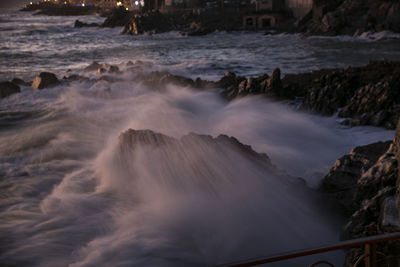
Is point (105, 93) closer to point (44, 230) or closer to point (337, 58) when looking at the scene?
point (44, 230)

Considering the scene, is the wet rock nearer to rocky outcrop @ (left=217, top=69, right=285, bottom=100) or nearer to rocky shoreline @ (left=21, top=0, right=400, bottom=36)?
rocky outcrop @ (left=217, top=69, right=285, bottom=100)

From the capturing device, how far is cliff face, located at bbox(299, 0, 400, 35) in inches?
1334

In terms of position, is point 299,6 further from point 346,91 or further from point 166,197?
point 166,197

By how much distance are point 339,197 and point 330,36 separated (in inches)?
1364

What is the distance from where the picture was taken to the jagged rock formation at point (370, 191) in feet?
10.3

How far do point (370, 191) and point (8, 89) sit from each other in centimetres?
1438

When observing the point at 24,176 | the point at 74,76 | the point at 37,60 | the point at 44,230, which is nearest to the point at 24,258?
the point at 44,230

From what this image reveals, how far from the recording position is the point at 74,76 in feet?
57.2

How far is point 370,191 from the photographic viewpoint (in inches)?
166

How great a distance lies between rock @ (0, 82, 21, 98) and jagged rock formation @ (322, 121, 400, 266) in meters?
13.2

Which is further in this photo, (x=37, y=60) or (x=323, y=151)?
(x=37, y=60)

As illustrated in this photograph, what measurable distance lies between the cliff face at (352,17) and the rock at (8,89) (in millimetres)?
31192

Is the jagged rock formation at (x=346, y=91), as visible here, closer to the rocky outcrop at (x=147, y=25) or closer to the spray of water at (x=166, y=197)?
the spray of water at (x=166, y=197)

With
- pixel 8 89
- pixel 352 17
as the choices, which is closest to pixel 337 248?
pixel 8 89
